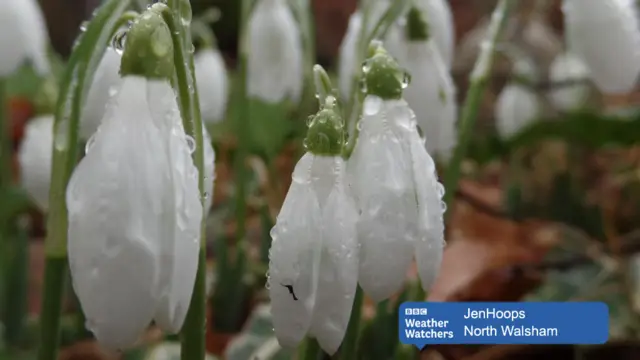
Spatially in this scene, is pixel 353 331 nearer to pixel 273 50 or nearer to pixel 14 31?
pixel 273 50

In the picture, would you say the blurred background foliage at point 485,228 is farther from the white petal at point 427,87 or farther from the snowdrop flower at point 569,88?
the white petal at point 427,87

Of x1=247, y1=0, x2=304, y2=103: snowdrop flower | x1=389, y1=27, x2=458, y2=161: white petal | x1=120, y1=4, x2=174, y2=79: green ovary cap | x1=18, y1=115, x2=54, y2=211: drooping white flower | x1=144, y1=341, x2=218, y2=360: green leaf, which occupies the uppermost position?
x1=120, y1=4, x2=174, y2=79: green ovary cap

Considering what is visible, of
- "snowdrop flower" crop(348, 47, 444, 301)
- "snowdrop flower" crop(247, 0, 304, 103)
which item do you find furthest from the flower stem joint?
"snowdrop flower" crop(247, 0, 304, 103)

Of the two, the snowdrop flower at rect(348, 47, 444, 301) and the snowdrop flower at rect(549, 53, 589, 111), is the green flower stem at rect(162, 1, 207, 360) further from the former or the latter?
the snowdrop flower at rect(549, 53, 589, 111)

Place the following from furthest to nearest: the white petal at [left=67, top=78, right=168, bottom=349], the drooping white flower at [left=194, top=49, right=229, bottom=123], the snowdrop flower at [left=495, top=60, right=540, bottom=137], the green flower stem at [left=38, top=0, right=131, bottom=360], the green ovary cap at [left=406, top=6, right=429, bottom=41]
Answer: the snowdrop flower at [left=495, top=60, right=540, bottom=137] < the drooping white flower at [left=194, top=49, right=229, bottom=123] < the green ovary cap at [left=406, top=6, right=429, bottom=41] < the green flower stem at [left=38, top=0, right=131, bottom=360] < the white petal at [left=67, top=78, right=168, bottom=349]

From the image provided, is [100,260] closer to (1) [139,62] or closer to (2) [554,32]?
(1) [139,62]

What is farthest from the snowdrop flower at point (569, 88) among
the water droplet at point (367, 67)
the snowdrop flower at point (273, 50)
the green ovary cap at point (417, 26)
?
the water droplet at point (367, 67)

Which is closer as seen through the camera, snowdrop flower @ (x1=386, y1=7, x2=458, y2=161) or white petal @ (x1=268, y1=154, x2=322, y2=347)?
white petal @ (x1=268, y1=154, x2=322, y2=347)
